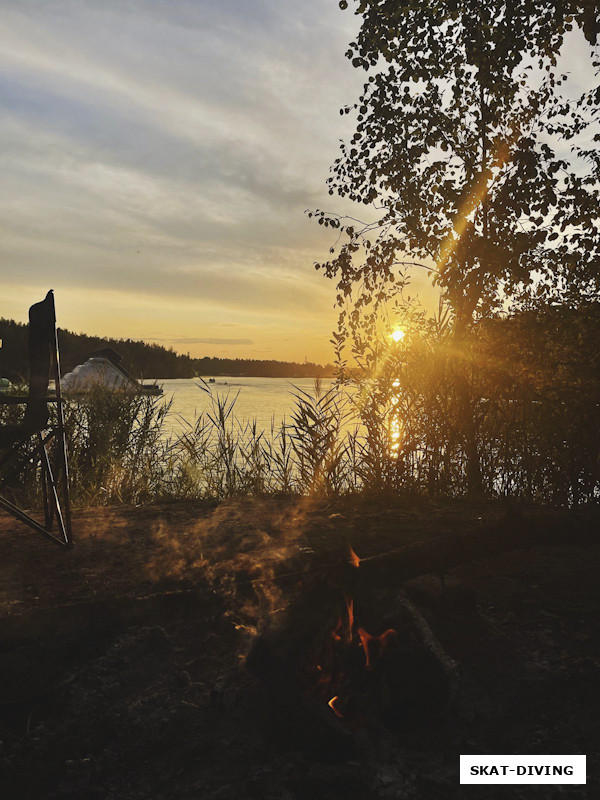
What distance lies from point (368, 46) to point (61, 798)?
5816mm

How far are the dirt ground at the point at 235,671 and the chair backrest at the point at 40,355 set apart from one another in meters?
0.90

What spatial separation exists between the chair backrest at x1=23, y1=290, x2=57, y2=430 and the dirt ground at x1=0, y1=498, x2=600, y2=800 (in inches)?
35.4

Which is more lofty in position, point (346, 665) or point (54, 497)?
point (54, 497)

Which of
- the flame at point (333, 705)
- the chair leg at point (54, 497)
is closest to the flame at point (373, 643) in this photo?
the flame at point (333, 705)

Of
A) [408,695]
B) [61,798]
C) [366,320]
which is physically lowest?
[61,798]

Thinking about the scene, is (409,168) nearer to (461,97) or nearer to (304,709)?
(461,97)

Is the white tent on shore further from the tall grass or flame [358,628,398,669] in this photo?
flame [358,628,398,669]

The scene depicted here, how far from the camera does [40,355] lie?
346 centimetres

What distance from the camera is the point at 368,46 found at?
518cm

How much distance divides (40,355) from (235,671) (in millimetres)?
2293

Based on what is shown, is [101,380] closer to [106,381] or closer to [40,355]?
[106,381]

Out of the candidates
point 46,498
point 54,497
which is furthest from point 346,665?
point 46,498

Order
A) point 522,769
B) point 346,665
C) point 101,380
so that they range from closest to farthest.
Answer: point 522,769 → point 346,665 → point 101,380

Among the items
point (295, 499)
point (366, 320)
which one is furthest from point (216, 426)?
point (366, 320)
